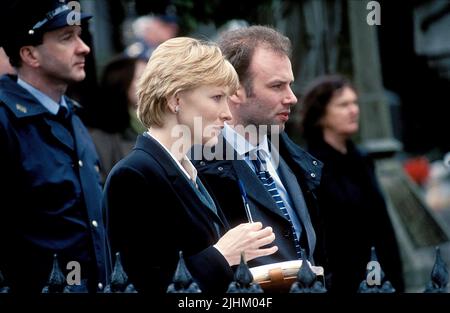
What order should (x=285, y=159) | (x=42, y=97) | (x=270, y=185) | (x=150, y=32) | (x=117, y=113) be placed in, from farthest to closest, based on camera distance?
(x=150, y=32)
(x=117, y=113)
(x=42, y=97)
(x=285, y=159)
(x=270, y=185)

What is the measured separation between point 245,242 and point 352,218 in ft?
9.56

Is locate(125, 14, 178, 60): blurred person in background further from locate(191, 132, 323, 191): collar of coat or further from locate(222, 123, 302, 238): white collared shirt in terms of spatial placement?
locate(222, 123, 302, 238): white collared shirt

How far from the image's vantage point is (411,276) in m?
9.20

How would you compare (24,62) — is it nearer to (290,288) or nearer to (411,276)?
(290,288)

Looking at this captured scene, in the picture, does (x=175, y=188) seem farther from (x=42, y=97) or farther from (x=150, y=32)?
(x=150, y=32)

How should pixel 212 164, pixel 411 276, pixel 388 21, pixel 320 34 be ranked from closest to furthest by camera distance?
1. pixel 212 164
2. pixel 411 276
3. pixel 320 34
4. pixel 388 21

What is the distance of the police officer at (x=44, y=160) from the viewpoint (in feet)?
16.6

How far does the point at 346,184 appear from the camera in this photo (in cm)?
720

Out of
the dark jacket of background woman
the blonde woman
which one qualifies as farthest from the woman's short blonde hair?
the dark jacket of background woman

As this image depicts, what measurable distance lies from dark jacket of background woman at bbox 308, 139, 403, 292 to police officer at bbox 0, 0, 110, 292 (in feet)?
5.73

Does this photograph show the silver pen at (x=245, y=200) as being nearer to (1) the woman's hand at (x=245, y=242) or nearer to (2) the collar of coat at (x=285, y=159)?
(2) the collar of coat at (x=285, y=159)

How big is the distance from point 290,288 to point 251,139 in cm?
86

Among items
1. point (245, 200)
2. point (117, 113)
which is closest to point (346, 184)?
point (117, 113)

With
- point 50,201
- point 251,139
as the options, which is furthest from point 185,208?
point 50,201
